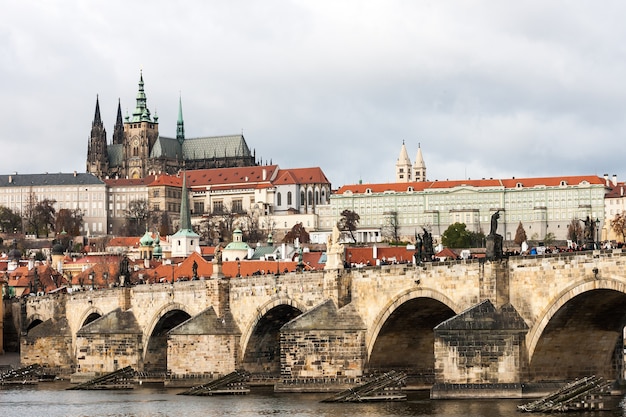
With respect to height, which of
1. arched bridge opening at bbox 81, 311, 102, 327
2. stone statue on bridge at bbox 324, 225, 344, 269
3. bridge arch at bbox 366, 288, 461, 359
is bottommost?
arched bridge opening at bbox 81, 311, 102, 327

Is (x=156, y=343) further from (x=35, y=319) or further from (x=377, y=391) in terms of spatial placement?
(x=35, y=319)

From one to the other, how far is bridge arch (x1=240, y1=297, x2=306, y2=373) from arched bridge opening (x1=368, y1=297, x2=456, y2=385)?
7656 mm

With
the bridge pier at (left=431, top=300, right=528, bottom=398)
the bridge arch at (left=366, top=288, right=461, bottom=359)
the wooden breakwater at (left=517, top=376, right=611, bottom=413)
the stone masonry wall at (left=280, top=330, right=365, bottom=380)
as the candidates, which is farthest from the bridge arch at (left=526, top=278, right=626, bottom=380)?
the stone masonry wall at (left=280, top=330, right=365, bottom=380)

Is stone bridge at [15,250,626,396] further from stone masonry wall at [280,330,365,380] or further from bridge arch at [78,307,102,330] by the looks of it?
bridge arch at [78,307,102,330]

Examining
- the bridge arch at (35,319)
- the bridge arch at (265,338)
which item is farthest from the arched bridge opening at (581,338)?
the bridge arch at (35,319)

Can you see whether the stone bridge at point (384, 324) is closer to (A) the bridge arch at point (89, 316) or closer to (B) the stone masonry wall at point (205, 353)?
(B) the stone masonry wall at point (205, 353)

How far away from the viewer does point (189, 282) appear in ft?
220

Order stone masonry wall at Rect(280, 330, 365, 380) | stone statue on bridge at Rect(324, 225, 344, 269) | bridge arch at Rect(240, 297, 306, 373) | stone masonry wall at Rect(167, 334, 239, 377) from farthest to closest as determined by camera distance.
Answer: stone masonry wall at Rect(167, 334, 239, 377) < bridge arch at Rect(240, 297, 306, 373) < stone statue on bridge at Rect(324, 225, 344, 269) < stone masonry wall at Rect(280, 330, 365, 380)

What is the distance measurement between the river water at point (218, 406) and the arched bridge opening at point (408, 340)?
65.6 inches

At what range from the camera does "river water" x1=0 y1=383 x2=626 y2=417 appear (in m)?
44.9

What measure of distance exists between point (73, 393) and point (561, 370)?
85.0 feet

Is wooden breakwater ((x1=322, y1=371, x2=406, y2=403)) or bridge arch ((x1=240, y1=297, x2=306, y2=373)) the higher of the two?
bridge arch ((x1=240, y1=297, x2=306, y2=373))

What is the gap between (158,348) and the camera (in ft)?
231

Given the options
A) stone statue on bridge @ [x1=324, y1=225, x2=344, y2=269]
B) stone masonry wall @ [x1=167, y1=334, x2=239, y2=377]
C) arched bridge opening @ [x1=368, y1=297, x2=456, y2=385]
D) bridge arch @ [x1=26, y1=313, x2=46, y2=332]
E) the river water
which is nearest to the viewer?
the river water
